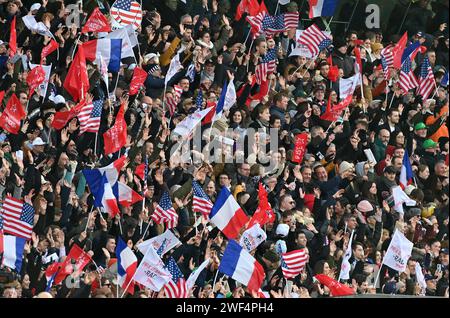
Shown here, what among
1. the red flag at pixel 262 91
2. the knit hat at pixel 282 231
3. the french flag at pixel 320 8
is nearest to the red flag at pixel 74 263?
the knit hat at pixel 282 231

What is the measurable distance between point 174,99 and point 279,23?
3.03 meters

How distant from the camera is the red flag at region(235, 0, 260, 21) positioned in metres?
27.3

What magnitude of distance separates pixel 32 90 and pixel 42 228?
2089mm

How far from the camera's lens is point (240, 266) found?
23.8 m

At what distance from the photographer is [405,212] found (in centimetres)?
2739

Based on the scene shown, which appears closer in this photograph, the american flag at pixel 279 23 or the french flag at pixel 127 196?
the french flag at pixel 127 196

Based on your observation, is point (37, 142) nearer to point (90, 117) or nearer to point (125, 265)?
point (90, 117)

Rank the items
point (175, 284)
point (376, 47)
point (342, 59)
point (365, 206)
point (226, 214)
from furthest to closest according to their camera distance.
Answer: point (376, 47) → point (342, 59) → point (365, 206) → point (226, 214) → point (175, 284)

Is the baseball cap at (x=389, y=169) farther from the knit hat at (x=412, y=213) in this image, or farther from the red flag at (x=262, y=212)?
the red flag at (x=262, y=212)

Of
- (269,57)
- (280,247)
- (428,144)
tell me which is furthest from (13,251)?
(428,144)

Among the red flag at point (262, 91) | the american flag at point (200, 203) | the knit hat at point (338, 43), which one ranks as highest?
the red flag at point (262, 91)

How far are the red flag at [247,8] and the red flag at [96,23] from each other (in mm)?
2524

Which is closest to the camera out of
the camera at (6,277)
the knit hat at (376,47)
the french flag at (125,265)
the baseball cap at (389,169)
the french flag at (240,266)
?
the camera at (6,277)

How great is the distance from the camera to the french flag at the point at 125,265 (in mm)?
23188
